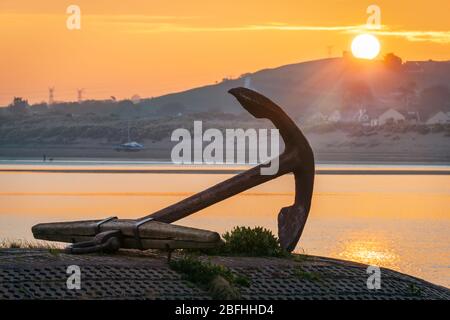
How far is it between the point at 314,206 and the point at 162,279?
2840cm

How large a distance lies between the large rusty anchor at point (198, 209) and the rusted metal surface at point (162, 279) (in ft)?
0.60

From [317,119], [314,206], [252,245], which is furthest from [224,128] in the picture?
[252,245]

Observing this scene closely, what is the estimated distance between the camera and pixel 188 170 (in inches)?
2685

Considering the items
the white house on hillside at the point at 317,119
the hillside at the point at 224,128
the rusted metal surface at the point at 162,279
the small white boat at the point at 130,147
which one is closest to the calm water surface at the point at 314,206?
the rusted metal surface at the point at 162,279

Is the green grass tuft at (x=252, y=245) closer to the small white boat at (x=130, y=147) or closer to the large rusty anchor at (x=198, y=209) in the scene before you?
the large rusty anchor at (x=198, y=209)

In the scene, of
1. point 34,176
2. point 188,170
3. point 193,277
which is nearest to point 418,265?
point 193,277

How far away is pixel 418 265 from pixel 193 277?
478 inches

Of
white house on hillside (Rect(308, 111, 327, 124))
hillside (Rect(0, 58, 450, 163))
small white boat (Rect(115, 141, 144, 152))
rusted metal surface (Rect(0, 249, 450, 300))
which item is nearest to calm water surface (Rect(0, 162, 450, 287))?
rusted metal surface (Rect(0, 249, 450, 300))

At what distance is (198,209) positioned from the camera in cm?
1266

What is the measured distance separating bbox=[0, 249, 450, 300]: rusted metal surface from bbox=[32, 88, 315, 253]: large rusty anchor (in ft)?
0.60

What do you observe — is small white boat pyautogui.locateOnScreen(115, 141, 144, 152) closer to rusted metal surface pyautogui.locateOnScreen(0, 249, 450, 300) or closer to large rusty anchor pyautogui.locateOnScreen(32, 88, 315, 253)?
large rusty anchor pyautogui.locateOnScreen(32, 88, 315, 253)

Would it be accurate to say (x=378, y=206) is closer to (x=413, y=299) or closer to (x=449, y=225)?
(x=449, y=225)

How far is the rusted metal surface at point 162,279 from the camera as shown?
11.1 m

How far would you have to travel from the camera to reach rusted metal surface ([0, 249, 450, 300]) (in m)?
11.1
